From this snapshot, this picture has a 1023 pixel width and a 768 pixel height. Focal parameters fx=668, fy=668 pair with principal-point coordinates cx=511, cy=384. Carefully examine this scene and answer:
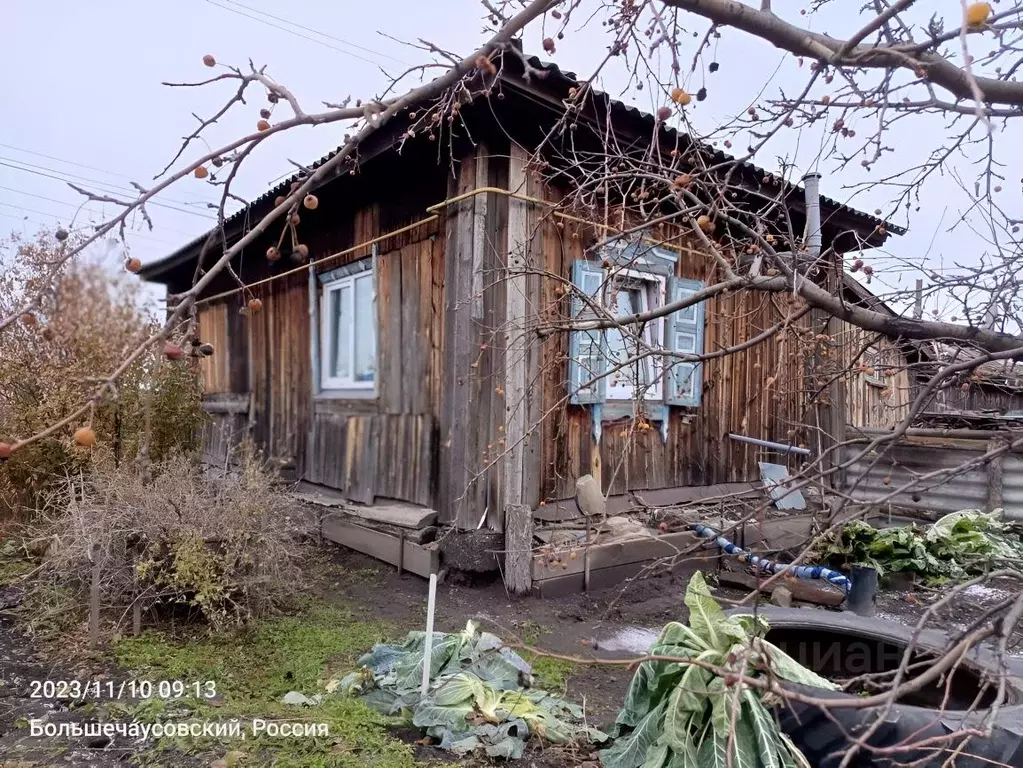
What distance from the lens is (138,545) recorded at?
3.98 m

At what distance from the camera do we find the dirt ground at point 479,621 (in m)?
2.77

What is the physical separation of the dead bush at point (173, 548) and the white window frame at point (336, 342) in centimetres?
231

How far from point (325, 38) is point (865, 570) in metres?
4.91

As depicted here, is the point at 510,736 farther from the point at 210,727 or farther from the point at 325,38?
the point at 325,38

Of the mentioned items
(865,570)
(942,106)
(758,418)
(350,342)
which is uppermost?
(942,106)

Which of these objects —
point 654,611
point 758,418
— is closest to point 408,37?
point 654,611

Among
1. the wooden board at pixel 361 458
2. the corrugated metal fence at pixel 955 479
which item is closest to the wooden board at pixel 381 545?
the wooden board at pixel 361 458

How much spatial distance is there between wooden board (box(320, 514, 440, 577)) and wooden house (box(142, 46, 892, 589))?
327 mm

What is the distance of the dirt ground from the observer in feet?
9.09

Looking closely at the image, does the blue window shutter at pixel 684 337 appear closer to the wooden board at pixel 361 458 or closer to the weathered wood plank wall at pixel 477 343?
the weathered wood plank wall at pixel 477 343

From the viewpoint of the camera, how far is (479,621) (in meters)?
4.38

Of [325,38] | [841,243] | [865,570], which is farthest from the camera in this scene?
[841,243]

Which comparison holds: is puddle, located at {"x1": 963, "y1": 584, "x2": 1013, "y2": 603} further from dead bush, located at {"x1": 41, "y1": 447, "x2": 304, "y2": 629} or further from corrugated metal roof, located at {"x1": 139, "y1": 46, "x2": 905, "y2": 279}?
dead bush, located at {"x1": 41, "y1": 447, "x2": 304, "y2": 629}

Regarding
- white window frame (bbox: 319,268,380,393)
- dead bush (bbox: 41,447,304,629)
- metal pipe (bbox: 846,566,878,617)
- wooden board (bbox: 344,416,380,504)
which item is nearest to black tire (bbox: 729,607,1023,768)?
metal pipe (bbox: 846,566,878,617)
